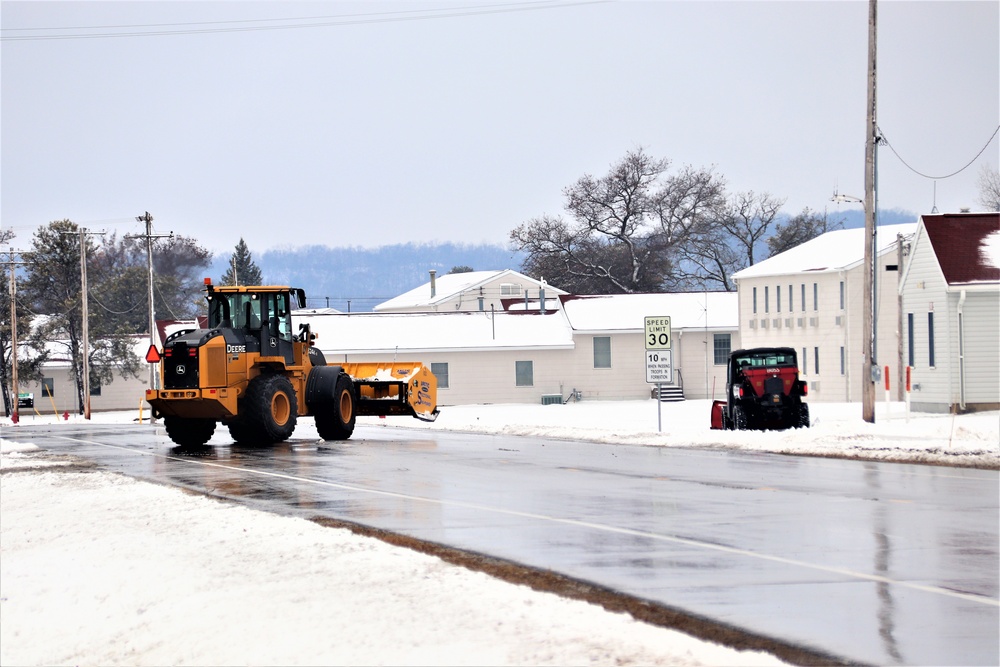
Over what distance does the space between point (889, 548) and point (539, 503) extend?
4994 millimetres

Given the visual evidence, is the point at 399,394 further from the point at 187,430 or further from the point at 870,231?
the point at 870,231

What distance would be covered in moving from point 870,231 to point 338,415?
45.8 ft

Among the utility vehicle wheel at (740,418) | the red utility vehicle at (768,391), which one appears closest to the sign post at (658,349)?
the red utility vehicle at (768,391)

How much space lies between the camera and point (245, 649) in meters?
7.92

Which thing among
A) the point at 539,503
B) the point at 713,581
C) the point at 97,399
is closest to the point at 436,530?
the point at 539,503

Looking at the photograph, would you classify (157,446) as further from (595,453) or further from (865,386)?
(865,386)

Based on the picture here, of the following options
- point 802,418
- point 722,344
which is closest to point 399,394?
point 802,418

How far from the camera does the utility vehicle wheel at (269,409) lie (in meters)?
27.1

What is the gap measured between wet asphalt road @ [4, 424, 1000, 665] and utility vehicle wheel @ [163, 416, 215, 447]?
2.07 m

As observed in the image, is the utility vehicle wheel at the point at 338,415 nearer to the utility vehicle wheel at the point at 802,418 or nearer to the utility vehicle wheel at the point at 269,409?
the utility vehicle wheel at the point at 269,409

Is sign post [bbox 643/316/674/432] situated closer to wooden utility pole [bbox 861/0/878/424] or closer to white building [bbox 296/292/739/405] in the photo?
wooden utility pole [bbox 861/0/878/424]

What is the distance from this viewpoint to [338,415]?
29.1m

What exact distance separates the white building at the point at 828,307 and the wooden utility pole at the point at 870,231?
1808cm

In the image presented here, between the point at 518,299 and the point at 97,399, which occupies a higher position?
the point at 518,299
